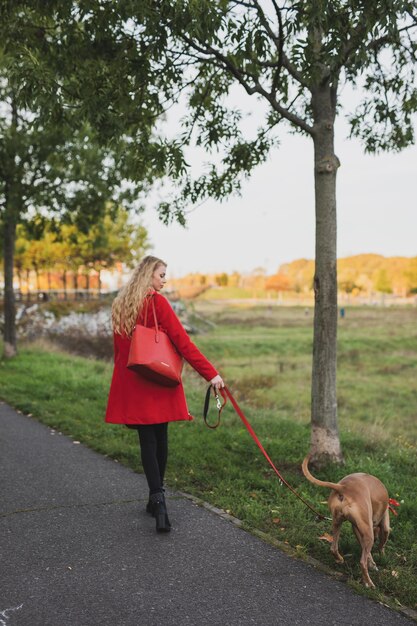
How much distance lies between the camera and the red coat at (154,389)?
461 cm

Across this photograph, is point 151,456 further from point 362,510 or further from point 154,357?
point 362,510

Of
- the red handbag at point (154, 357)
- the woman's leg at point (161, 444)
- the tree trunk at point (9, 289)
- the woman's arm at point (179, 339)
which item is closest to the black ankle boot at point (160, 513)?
the woman's leg at point (161, 444)

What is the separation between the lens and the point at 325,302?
6.34 meters

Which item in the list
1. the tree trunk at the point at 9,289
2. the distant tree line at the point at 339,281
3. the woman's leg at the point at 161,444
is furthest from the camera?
the distant tree line at the point at 339,281

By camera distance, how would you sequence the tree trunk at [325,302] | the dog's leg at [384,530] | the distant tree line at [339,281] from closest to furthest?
the dog's leg at [384,530] < the tree trunk at [325,302] < the distant tree line at [339,281]

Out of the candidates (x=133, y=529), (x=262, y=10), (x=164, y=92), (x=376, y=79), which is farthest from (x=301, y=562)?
(x=376, y=79)

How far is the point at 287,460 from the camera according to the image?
6.76 m

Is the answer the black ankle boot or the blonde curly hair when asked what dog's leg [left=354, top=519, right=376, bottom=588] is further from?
the blonde curly hair

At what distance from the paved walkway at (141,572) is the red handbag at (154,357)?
3.80 ft

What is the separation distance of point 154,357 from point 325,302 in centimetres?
250

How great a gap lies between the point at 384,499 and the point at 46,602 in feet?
7.08

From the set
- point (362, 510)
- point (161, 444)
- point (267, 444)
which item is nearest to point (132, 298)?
point (161, 444)

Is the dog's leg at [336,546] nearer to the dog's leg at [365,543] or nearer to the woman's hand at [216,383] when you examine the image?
the dog's leg at [365,543]

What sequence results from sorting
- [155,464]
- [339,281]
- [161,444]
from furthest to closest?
[339,281], [161,444], [155,464]
